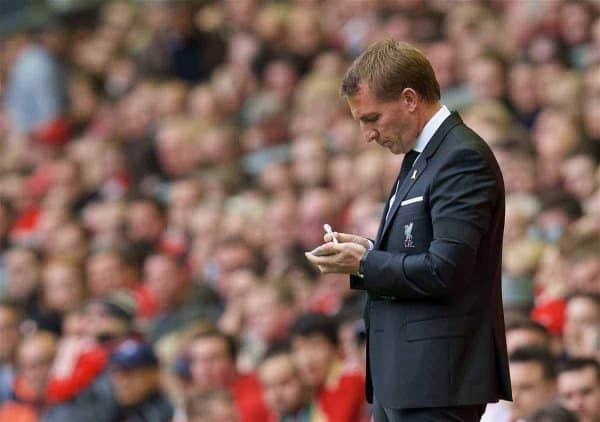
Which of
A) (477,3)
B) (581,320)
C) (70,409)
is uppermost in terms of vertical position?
(477,3)

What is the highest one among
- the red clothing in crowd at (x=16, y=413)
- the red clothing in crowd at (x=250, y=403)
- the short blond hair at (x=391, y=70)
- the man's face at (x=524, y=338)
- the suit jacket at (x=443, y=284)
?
the short blond hair at (x=391, y=70)

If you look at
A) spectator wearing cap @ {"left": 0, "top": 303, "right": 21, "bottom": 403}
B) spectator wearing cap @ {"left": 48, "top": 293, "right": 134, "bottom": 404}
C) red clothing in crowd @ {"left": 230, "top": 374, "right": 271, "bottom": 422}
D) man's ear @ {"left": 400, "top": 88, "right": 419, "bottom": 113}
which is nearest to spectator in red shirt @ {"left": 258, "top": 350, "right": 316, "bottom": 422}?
red clothing in crowd @ {"left": 230, "top": 374, "right": 271, "bottom": 422}

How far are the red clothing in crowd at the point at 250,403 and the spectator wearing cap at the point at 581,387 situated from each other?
6.67 ft

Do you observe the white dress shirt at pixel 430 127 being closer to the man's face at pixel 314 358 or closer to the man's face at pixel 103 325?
the man's face at pixel 314 358

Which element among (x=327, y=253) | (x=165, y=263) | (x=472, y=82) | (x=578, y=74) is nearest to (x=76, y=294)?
(x=165, y=263)

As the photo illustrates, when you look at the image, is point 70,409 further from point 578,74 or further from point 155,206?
point 578,74

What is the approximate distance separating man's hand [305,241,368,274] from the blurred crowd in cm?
183

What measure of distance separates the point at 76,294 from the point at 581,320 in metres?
4.36

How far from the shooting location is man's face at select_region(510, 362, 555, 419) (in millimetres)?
5816

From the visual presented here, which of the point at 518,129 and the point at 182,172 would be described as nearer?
the point at 518,129

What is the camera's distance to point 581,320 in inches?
248

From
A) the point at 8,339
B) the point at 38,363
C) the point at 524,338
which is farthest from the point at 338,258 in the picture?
the point at 8,339

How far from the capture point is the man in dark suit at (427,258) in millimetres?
3756

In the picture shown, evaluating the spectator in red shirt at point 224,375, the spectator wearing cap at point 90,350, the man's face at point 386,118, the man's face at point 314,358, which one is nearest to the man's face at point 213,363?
the spectator in red shirt at point 224,375
